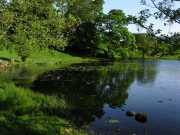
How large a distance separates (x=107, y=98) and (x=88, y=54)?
74.7m

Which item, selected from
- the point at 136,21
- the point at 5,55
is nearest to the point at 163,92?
the point at 136,21

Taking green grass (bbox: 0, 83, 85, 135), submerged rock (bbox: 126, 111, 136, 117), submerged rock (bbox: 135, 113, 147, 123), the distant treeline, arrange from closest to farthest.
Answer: the distant treeline, green grass (bbox: 0, 83, 85, 135), submerged rock (bbox: 135, 113, 147, 123), submerged rock (bbox: 126, 111, 136, 117)

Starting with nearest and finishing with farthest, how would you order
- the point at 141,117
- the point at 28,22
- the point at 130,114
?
the point at 28,22 → the point at 141,117 → the point at 130,114

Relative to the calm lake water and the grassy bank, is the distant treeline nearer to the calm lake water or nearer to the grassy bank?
the grassy bank

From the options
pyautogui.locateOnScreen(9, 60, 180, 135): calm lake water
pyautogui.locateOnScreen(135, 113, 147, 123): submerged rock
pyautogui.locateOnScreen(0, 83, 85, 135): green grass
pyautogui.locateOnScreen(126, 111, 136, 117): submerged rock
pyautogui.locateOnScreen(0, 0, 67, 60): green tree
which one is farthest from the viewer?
pyautogui.locateOnScreen(126, 111, 136, 117): submerged rock

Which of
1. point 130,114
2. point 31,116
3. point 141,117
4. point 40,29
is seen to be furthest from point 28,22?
point 141,117

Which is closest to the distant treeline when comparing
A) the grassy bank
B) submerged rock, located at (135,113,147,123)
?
the grassy bank

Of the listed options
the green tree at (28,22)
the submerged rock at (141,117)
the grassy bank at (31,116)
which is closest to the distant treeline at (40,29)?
the green tree at (28,22)

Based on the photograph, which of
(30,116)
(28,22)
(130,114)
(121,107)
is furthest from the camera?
(121,107)

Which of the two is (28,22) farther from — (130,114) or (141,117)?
(141,117)

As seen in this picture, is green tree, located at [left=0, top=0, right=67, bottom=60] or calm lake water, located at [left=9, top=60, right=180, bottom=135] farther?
green tree, located at [left=0, top=0, right=67, bottom=60]

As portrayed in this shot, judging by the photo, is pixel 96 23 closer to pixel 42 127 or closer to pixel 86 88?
pixel 86 88

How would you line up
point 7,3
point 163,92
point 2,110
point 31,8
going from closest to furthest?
point 2,110 < point 7,3 < point 31,8 < point 163,92

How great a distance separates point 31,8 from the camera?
23719 millimetres
